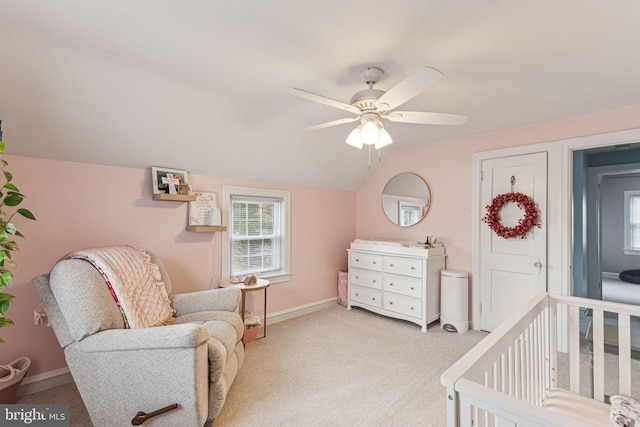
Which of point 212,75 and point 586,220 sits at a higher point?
point 212,75

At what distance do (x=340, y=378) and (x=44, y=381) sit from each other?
2.20 metres

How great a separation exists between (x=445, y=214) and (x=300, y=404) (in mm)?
2702

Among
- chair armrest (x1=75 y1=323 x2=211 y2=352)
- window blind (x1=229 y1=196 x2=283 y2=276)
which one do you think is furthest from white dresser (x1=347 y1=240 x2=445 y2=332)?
chair armrest (x1=75 y1=323 x2=211 y2=352)

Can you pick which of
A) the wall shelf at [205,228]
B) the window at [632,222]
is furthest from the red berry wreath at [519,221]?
the window at [632,222]

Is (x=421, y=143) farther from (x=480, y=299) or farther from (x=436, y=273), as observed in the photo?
(x=480, y=299)

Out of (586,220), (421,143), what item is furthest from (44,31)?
(586,220)

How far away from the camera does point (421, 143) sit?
3.86 meters

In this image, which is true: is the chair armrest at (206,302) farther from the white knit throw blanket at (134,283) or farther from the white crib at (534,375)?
the white crib at (534,375)

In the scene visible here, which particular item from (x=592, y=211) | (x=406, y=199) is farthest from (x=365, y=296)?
(x=592, y=211)

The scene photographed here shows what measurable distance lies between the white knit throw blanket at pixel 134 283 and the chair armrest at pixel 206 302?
0.08 metres

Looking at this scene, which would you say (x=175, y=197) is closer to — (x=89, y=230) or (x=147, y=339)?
(x=89, y=230)

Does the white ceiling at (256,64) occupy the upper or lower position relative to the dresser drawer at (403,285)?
upper

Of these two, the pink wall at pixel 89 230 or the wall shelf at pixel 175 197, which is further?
the wall shelf at pixel 175 197

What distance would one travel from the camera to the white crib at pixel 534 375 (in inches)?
34.2
